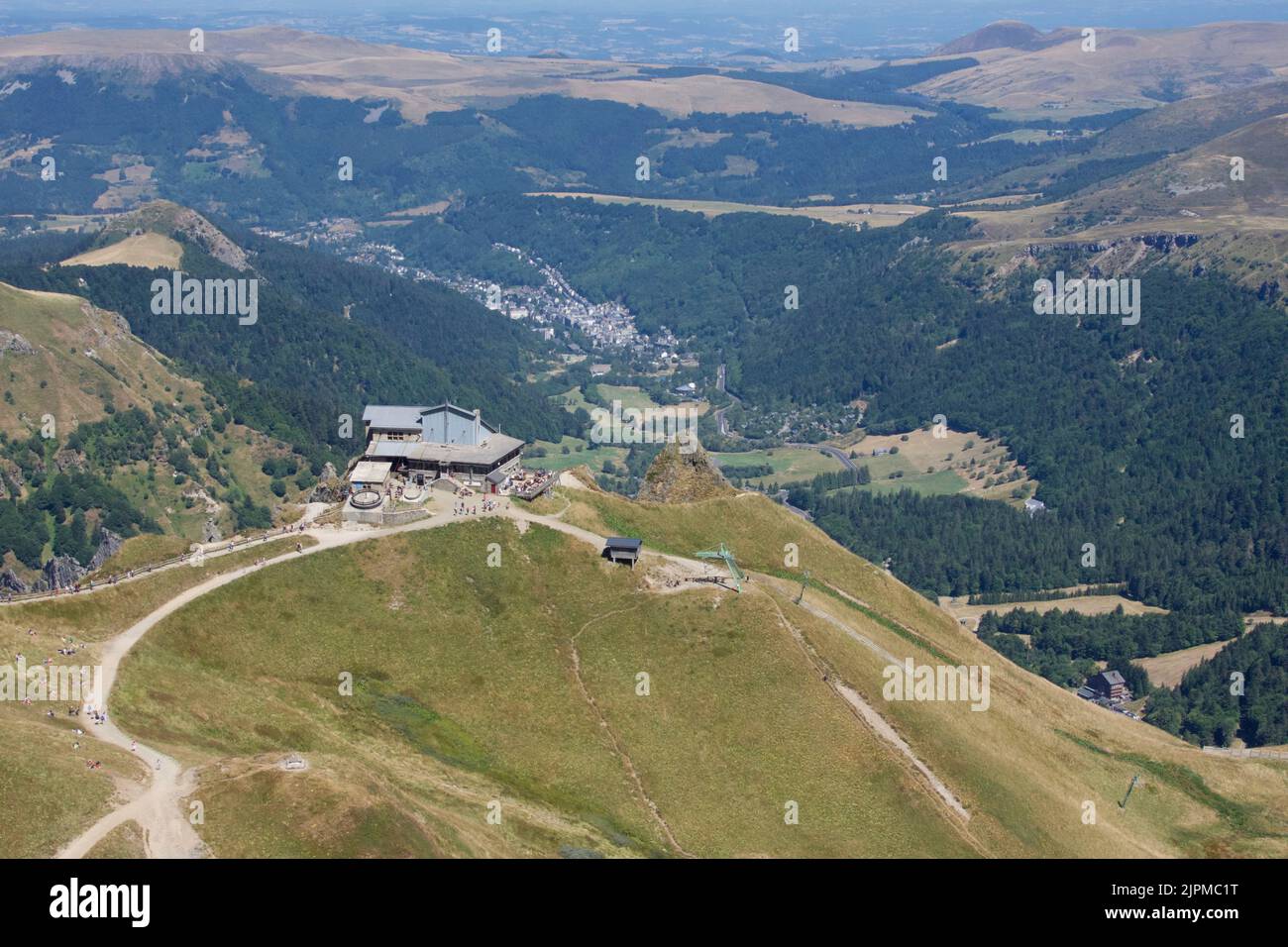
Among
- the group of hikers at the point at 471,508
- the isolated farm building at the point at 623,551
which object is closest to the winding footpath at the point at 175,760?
the group of hikers at the point at 471,508

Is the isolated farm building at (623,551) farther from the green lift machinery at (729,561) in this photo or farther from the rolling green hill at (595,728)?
the green lift machinery at (729,561)

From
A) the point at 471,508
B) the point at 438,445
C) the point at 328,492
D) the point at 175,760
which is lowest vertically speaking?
the point at 175,760

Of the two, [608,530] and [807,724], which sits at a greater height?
[608,530]

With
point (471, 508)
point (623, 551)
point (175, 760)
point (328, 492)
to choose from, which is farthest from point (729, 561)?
point (175, 760)

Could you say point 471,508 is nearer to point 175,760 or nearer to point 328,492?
point 328,492

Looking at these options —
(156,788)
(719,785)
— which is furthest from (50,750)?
(719,785)
